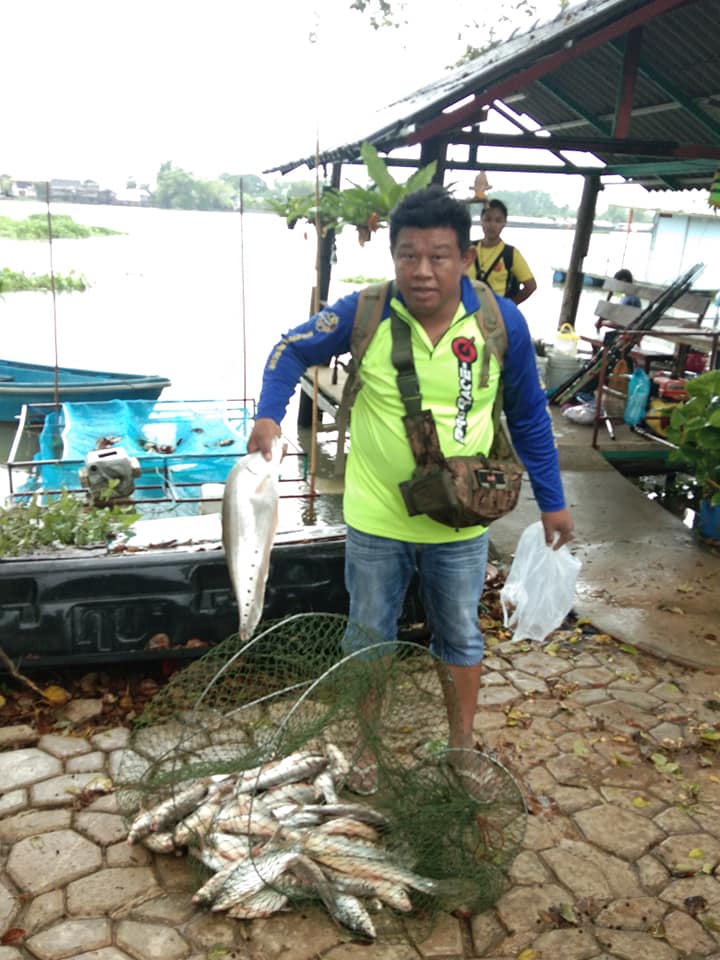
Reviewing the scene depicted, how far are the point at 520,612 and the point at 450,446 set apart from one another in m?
1.20

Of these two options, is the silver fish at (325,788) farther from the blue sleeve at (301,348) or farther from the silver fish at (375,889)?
the blue sleeve at (301,348)

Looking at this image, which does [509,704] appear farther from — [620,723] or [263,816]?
[263,816]

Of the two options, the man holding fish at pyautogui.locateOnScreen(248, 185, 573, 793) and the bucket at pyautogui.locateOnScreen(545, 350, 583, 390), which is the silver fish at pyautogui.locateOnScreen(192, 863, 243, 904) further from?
the bucket at pyautogui.locateOnScreen(545, 350, 583, 390)

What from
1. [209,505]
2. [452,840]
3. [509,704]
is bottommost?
[209,505]

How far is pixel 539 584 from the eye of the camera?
3.46 m

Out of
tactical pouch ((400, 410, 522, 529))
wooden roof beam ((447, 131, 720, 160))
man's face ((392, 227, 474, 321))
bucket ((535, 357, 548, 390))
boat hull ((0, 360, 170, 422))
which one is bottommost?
boat hull ((0, 360, 170, 422))

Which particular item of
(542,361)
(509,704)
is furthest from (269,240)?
(509,704)

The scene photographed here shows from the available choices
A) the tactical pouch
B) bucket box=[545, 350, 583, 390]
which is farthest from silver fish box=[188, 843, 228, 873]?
bucket box=[545, 350, 583, 390]

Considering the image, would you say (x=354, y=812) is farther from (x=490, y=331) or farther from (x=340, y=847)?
(x=490, y=331)

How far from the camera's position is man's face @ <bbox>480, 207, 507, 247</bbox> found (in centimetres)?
708

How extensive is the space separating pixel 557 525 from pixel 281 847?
1.43m

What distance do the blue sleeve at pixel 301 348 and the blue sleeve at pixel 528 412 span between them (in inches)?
20.7

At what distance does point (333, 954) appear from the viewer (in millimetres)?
2406

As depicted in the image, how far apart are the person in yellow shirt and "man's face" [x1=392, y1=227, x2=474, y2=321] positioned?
475 centimetres
